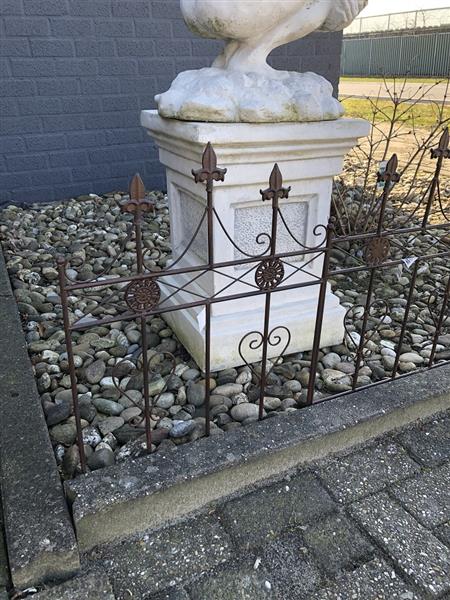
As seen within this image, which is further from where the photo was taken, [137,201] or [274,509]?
[274,509]

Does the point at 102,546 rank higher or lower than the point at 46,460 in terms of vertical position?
lower

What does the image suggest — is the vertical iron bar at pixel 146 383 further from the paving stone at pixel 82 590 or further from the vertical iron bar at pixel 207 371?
the paving stone at pixel 82 590

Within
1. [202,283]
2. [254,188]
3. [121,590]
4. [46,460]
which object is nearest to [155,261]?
[202,283]

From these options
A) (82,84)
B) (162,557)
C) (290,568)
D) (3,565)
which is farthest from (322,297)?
(82,84)

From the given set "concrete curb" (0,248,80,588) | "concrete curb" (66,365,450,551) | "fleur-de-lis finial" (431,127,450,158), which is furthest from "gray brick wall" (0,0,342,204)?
"concrete curb" (66,365,450,551)

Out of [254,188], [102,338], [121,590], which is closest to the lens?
[121,590]

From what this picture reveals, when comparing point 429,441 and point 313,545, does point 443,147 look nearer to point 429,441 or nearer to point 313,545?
point 429,441

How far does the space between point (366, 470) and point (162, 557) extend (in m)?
0.79

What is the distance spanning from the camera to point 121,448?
1.89 metres

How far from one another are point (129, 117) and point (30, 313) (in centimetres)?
295

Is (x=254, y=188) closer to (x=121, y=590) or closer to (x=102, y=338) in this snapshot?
(x=102, y=338)

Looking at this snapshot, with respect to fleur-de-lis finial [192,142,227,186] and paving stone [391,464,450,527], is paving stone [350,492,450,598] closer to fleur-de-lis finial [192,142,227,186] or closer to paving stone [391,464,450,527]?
paving stone [391,464,450,527]

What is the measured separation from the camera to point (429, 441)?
1.99 metres

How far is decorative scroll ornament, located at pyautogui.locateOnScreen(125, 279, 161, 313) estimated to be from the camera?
1550 mm
